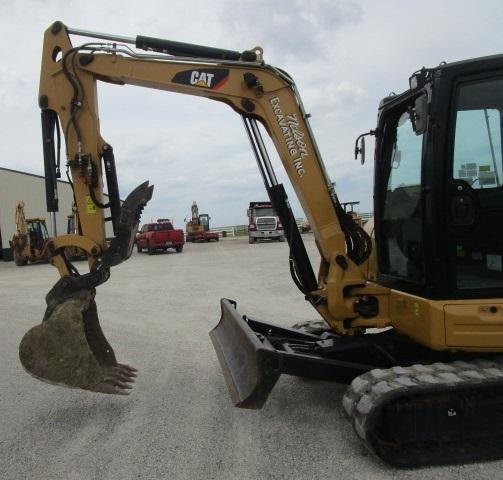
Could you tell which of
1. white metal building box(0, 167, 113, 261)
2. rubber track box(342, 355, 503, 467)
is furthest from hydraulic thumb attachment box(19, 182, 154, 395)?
white metal building box(0, 167, 113, 261)

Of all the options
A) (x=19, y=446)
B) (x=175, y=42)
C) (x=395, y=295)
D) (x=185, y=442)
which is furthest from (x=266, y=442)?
(x=175, y=42)

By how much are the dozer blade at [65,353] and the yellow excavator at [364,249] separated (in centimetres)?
1

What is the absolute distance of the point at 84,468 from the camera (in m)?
3.57

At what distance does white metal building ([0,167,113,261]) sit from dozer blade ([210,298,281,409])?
27574 millimetres

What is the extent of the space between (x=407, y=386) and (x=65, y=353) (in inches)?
107

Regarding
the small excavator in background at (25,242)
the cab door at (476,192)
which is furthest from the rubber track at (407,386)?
the small excavator in background at (25,242)

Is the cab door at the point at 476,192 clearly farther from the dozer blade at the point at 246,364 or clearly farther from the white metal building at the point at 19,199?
the white metal building at the point at 19,199

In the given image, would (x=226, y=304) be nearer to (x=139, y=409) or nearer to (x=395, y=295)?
(x=139, y=409)

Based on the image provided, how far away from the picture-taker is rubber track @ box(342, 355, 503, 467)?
3.42 m

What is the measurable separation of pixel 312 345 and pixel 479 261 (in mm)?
1748

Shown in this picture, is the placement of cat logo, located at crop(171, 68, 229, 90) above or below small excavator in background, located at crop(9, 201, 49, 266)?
above

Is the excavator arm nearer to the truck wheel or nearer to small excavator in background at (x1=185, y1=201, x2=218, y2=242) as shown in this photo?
the truck wheel

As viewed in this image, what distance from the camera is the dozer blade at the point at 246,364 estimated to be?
12.4 feet

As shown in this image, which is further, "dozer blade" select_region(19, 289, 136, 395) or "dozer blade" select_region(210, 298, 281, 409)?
"dozer blade" select_region(19, 289, 136, 395)
